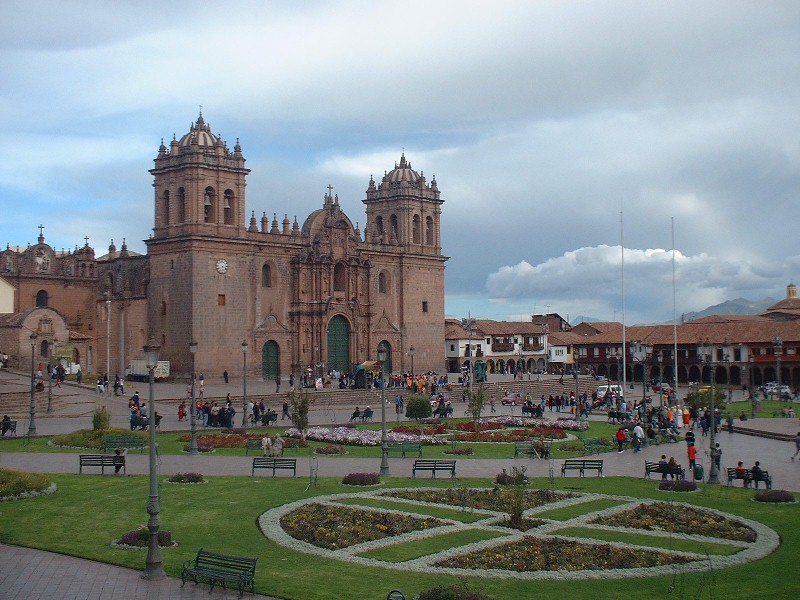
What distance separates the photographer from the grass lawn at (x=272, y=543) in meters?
14.4

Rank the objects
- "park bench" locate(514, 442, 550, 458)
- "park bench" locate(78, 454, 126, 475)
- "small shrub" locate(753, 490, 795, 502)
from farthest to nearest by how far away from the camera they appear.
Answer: "park bench" locate(514, 442, 550, 458)
"park bench" locate(78, 454, 126, 475)
"small shrub" locate(753, 490, 795, 502)

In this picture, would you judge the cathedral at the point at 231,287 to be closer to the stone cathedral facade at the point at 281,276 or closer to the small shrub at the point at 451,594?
the stone cathedral facade at the point at 281,276

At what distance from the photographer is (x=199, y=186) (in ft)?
181

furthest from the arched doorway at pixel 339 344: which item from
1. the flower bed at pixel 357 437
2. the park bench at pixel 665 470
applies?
the park bench at pixel 665 470

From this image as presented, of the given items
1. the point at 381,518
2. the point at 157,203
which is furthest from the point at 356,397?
the point at 381,518

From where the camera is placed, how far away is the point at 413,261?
6900 centimetres

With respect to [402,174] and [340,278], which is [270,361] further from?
[402,174]

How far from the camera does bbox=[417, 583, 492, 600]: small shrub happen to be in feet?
42.7

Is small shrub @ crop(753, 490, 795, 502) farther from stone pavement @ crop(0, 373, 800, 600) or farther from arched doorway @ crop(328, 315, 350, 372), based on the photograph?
arched doorway @ crop(328, 315, 350, 372)

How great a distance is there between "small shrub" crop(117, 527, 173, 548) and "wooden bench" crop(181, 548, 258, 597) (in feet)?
7.43

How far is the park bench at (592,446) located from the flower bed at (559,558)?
14332 millimetres

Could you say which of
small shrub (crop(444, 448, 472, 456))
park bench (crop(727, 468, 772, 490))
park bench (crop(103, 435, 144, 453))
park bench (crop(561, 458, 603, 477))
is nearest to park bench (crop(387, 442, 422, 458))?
small shrub (crop(444, 448, 472, 456))

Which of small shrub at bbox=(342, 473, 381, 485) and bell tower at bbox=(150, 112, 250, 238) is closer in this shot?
small shrub at bbox=(342, 473, 381, 485)

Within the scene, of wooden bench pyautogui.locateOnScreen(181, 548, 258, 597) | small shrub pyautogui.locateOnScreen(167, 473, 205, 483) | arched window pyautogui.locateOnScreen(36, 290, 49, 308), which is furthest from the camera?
arched window pyautogui.locateOnScreen(36, 290, 49, 308)
